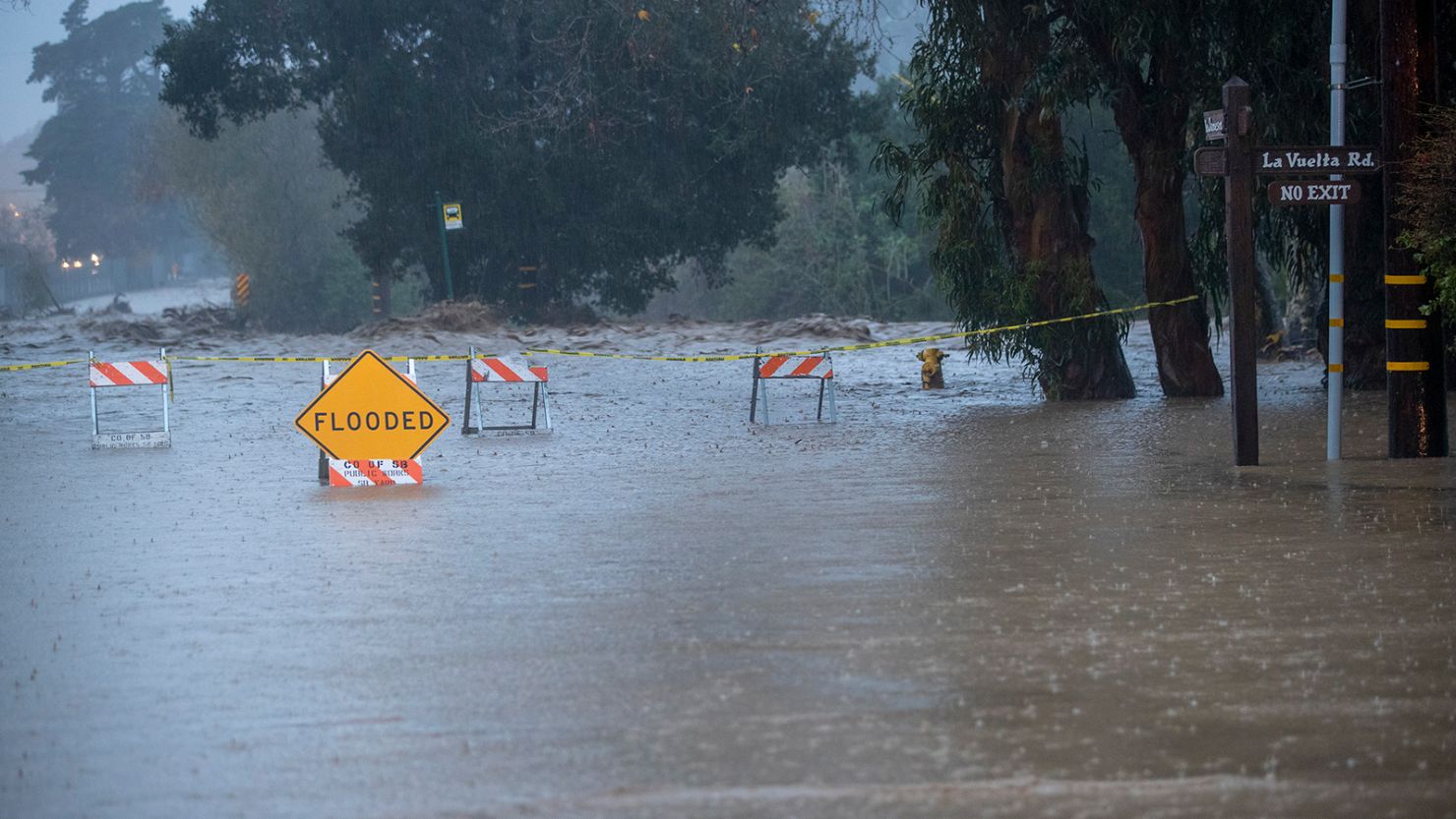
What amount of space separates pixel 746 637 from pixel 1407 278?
873 cm

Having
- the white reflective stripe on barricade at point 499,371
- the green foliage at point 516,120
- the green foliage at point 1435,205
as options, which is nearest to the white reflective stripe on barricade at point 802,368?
the white reflective stripe on barricade at point 499,371

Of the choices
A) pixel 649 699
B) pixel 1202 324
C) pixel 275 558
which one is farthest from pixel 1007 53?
pixel 649 699

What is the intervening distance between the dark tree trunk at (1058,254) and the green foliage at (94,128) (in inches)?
3491

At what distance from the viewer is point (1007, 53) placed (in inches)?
866

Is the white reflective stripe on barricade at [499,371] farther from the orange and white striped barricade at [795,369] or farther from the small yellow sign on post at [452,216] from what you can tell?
the small yellow sign on post at [452,216]

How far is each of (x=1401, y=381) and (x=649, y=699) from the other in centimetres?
976

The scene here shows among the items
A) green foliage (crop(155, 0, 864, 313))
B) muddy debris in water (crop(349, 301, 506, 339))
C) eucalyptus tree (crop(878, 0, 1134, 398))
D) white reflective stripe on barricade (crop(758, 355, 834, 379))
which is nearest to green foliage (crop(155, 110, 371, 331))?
green foliage (crop(155, 0, 864, 313))

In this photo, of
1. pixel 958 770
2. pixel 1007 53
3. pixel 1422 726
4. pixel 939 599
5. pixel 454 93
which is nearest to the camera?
pixel 958 770

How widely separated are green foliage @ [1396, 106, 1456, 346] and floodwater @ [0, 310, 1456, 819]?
1.65 metres

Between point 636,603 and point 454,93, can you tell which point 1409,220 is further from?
point 454,93

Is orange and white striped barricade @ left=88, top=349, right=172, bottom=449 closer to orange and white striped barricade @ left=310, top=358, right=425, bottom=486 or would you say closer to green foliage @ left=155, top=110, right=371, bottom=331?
orange and white striped barricade @ left=310, top=358, right=425, bottom=486

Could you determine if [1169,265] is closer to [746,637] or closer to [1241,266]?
[1241,266]

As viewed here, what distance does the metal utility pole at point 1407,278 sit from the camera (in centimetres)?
1425

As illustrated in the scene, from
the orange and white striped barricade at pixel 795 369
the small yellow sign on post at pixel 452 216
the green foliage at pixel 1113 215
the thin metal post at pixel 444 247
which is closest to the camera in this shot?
the orange and white striped barricade at pixel 795 369
